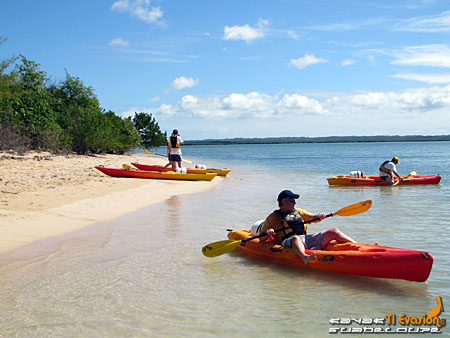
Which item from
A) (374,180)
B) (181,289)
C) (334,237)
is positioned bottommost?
(181,289)

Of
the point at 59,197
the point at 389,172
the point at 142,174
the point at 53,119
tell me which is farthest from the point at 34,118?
the point at 389,172

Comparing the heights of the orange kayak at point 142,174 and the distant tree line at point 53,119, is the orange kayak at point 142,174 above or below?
below

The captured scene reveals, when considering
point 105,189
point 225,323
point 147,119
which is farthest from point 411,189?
point 147,119

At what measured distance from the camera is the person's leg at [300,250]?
5.85m

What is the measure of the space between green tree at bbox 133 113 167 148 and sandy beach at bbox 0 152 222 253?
33.9m

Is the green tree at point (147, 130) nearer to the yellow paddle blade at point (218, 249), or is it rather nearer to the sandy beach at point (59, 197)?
the sandy beach at point (59, 197)

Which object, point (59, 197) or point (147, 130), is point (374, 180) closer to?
point (59, 197)

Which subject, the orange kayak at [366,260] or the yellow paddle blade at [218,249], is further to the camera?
the yellow paddle blade at [218,249]

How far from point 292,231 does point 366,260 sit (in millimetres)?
1162

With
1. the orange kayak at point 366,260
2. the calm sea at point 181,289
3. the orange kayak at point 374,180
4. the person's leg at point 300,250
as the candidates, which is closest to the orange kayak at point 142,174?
the orange kayak at point 374,180

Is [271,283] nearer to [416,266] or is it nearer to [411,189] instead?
[416,266]

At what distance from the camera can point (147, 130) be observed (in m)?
52.4

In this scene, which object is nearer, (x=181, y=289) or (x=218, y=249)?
(x=181, y=289)

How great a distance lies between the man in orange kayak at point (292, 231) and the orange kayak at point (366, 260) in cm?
12
